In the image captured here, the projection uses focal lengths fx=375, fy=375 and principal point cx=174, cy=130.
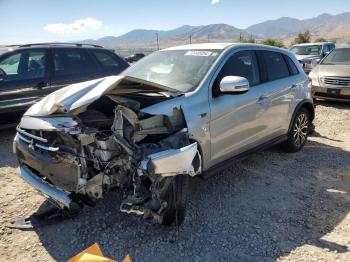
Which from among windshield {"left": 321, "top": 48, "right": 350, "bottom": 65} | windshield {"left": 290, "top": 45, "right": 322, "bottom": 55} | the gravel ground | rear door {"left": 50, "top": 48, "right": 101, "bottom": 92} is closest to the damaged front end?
the gravel ground

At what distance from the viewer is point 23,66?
6.71m

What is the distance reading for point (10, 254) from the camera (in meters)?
3.34

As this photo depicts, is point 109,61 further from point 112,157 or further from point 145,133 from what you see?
point 112,157

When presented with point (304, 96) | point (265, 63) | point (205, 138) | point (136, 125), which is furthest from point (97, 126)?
point (304, 96)

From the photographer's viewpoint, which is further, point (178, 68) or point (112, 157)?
point (178, 68)

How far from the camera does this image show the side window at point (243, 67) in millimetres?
4320

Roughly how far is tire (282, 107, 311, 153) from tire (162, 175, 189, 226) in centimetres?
276

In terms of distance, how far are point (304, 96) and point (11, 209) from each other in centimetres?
441

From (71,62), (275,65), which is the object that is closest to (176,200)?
(275,65)

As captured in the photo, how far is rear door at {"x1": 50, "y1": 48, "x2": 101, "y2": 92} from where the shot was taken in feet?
22.9

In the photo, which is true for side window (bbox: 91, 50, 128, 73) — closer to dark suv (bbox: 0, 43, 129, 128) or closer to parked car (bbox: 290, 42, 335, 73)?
dark suv (bbox: 0, 43, 129, 128)

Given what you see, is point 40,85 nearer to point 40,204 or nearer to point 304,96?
point 40,204

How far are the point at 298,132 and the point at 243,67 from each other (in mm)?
1833

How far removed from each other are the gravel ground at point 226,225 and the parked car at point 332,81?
4.85m
